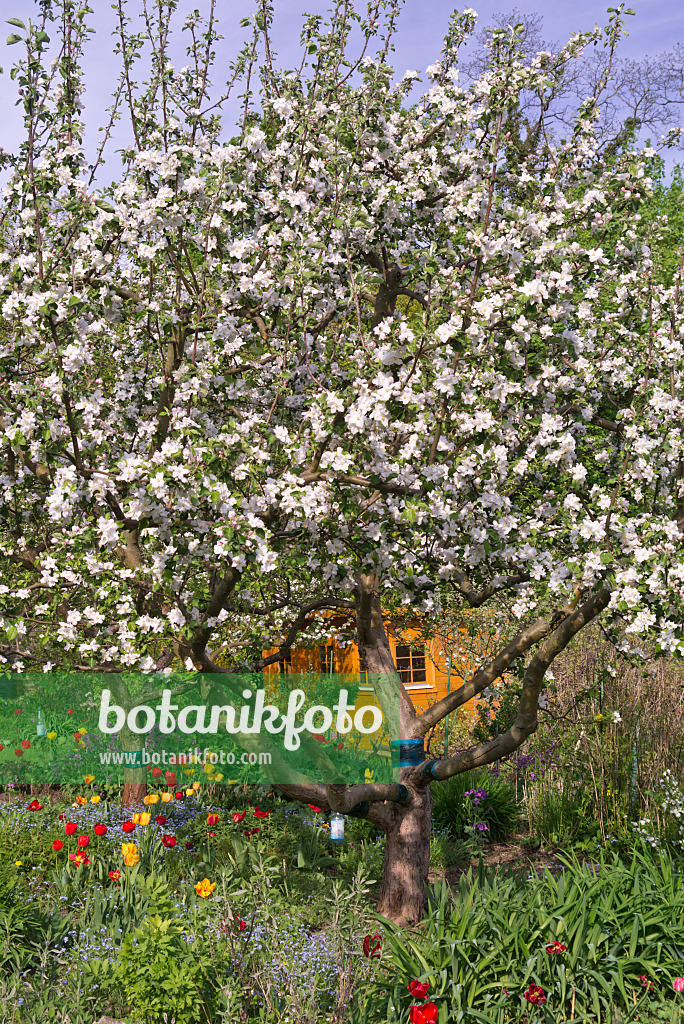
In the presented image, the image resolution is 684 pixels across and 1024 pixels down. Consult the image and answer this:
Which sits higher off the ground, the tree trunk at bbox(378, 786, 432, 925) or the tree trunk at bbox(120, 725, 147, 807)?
the tree trunk at bbox(120, 725, 147, 807)

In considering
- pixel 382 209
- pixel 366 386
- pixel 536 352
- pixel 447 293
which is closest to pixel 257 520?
pixel 366 386

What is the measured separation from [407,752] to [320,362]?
3047 millimetres

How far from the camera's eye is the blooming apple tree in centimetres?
396

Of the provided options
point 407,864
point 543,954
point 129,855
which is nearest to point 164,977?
point 129,855

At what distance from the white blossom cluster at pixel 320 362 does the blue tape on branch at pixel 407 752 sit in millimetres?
1347

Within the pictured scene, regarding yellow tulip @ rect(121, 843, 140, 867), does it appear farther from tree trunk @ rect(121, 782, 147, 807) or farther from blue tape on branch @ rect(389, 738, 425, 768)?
tree trunk @ rect(121, 782, 147, 807)

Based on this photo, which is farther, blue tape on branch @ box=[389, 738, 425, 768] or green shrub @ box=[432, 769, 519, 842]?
green shrub @ box=[432, 769, 519, 842]

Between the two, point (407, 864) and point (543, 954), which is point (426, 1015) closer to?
point (543, 954)

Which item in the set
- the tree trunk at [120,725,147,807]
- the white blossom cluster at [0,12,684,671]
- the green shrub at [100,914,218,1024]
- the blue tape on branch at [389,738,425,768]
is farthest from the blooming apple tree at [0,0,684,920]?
the tree trunk at [120,725,147,807]

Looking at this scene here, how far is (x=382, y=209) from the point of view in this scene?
15.1ft

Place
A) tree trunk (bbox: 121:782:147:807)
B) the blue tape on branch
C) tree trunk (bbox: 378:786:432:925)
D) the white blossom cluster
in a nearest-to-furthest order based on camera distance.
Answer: the white blossom cluster, tree trunk (bbox: 378:786:432:925), the blue tape on branch, tree trunk (bbox: 121:782:147:807)

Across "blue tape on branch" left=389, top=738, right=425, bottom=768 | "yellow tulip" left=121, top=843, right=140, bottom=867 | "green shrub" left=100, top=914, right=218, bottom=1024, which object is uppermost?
"blue tape on branch" left=389, top=738, right=425, bottom=768

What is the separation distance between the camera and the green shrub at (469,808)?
8156mm

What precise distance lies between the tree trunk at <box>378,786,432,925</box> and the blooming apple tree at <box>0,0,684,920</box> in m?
0.74
